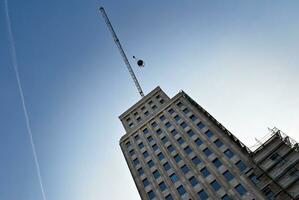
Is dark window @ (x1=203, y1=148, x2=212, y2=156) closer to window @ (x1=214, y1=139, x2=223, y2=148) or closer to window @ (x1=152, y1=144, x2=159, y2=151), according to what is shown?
window @ (x1=214, y1=139, x2=223, y2=148)

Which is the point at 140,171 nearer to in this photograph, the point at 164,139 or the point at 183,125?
the point at 164,139

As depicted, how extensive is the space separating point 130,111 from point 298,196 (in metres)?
40.7

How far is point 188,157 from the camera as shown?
50125mm

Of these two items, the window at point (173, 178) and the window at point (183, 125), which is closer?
the window at point (173, 178)

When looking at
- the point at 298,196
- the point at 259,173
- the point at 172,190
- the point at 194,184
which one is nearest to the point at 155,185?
the point at 172,190

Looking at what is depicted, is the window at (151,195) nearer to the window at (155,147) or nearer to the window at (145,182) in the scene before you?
the window at (145,182)

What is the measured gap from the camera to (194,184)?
4628 cm

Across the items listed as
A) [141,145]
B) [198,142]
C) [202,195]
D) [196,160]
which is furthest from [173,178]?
[141,145]

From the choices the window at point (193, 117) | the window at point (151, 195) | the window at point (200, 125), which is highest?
the window at point (193, 117)

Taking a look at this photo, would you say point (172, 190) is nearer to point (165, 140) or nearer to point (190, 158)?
point (190, 158)

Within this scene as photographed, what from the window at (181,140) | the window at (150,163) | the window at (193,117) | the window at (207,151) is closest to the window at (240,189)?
the window at (207,151)

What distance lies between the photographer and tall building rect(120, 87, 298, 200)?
4322 centimetres

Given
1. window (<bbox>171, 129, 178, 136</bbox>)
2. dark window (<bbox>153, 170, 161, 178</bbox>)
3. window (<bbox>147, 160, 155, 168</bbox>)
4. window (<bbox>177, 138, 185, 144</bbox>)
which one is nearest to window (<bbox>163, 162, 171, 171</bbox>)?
dark window (<bbox>153, 170, 161, 178</bbox>)

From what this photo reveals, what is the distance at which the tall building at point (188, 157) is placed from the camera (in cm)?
4322
